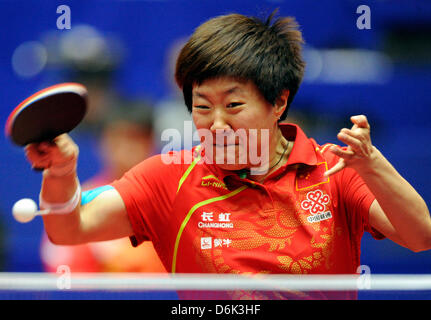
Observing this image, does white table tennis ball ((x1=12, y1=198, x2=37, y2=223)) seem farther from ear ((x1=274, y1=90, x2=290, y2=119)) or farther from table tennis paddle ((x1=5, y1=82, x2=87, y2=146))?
ear ((x1=274, y1=90, x2=290, y2=119))

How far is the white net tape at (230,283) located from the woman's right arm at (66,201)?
0.45ft

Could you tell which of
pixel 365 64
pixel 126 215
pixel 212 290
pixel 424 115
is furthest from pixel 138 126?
pixel 424 115

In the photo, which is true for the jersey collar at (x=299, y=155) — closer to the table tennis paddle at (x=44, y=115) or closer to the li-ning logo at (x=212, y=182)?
the li-ning logo at (x=212, y=182)

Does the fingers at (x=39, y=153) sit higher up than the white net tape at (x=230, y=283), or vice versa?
the fingers at (x=39, y=153)

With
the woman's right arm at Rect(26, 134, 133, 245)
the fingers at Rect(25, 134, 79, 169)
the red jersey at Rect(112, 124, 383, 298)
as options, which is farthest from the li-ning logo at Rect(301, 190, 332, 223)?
the fingers at Rect(25, 134, 79, 169)

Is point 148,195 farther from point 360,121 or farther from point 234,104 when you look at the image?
point 360,121

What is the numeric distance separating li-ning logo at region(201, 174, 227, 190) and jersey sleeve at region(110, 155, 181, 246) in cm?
8

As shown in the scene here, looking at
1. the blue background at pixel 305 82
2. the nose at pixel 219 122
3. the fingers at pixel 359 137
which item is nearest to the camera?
the fingers at pixel 359 137

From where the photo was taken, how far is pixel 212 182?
6.47ft

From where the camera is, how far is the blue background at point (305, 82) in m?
4.19

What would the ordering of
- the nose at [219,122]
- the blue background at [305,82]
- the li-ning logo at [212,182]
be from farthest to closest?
the blue background at [305,82]
the li-ning logo at [212,182]
the nose at [219,122]

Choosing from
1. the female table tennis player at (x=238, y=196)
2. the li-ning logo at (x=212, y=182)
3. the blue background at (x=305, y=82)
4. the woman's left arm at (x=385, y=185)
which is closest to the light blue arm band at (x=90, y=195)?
the female table tennis player at (x=238, y=196)

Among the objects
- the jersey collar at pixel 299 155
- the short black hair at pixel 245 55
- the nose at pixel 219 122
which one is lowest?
the jersey collar at pixel 299 155

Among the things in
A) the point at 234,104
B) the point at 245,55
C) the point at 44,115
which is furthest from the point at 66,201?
the point at 245,55
